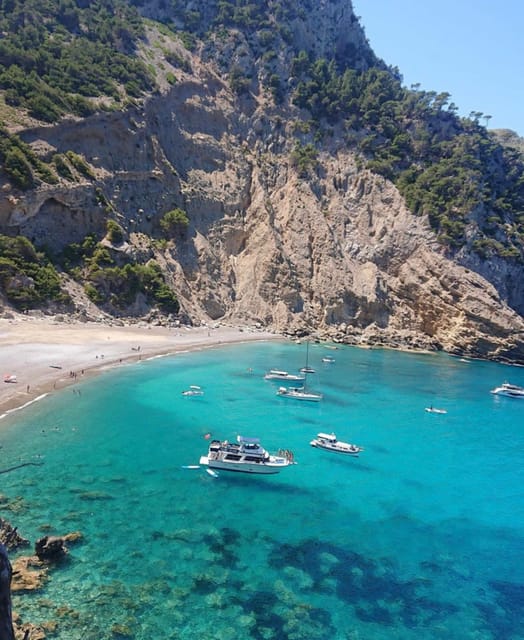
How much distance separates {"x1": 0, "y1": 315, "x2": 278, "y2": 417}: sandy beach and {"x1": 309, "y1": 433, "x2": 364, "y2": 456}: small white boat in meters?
20.8

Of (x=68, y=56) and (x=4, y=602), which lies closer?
(x=4, y=602)

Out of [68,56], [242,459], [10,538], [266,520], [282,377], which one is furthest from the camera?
[68,56]

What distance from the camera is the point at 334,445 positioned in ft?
101

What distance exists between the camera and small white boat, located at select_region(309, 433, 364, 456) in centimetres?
3061

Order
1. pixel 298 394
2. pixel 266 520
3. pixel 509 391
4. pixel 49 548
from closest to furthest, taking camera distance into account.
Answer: pixel 49 548 → pixel 266 520 → pixel 298 394 → pixel 509 391

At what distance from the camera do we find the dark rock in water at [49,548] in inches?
638

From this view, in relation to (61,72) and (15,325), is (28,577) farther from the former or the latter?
(61,72)

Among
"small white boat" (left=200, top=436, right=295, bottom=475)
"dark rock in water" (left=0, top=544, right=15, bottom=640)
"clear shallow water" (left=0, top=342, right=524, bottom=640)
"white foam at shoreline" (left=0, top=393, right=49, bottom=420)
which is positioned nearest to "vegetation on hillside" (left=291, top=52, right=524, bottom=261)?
"clear shallow water" (left=0, top=342, right=524, bottom=640)

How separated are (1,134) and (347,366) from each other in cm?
5381

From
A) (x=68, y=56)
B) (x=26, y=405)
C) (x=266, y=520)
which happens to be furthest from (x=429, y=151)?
(x=266, y=520)

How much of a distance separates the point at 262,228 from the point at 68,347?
4889 cm

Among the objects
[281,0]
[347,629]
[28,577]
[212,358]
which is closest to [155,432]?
[28,577]

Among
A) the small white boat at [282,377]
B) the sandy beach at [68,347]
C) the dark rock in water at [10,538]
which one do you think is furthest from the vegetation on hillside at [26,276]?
the dark rock in water at [10,538]

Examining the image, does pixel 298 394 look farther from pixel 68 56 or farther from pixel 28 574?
pixel 68 56
